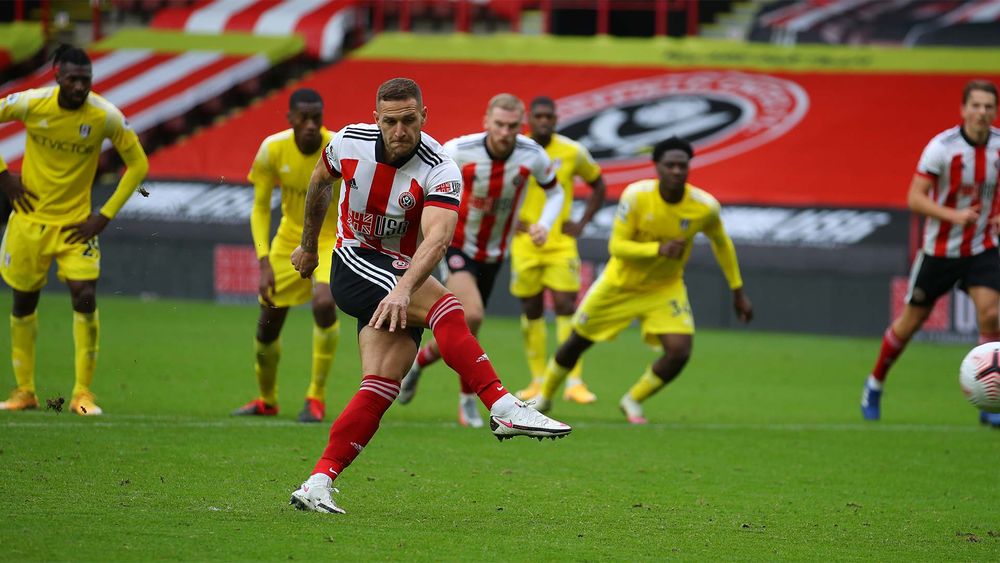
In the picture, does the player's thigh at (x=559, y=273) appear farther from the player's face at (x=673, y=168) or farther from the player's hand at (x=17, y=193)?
the player's hand at (x=17, y=193)

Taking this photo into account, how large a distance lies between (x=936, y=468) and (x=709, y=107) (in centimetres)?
1614

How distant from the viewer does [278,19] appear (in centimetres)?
2647

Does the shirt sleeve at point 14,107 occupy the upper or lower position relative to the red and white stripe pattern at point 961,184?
upper

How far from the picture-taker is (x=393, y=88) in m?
5.98

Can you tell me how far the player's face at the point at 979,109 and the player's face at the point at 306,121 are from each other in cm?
470

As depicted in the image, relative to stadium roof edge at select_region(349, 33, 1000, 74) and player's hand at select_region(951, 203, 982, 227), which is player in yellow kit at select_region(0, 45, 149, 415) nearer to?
player's hand at select_region(951, 203, 982, 227)

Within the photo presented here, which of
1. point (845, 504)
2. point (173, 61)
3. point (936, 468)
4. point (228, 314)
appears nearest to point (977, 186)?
point (936, 468)

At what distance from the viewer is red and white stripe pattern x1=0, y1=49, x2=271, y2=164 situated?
2419 centimetres

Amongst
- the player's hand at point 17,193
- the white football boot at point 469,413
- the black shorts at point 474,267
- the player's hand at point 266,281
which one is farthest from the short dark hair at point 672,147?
the player's hand at point 17,193

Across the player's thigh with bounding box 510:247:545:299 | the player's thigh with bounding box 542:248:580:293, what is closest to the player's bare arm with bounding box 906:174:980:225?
the player's thigh with bounding box 542:248:580:293

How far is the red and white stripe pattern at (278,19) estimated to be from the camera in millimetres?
25922

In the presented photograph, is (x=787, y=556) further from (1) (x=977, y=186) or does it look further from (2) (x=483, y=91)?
(2) (x=483, y=91)

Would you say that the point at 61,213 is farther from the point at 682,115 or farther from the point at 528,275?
the point at 682,115

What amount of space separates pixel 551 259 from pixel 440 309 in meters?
5.82
